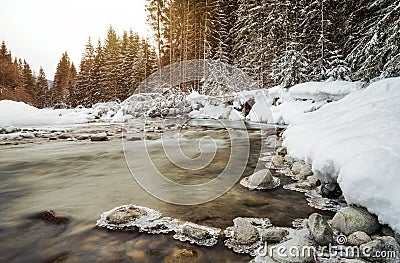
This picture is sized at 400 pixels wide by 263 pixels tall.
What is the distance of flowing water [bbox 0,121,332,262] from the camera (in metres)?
2.26

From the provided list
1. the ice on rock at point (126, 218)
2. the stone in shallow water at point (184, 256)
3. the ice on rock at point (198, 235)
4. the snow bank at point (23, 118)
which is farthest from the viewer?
the snow bank at point (23, 118)

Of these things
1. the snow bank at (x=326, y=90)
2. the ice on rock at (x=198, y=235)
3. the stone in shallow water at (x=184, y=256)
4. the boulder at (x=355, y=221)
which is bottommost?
the stone in shallow water at (x=184, y=256)

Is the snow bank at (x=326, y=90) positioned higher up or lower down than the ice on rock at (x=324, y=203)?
higher up

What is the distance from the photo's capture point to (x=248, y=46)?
65.3 ft

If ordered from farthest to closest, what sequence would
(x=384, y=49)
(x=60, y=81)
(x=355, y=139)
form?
(x=60, y=81) < (x=384, y=49) < (x=355, y=139)

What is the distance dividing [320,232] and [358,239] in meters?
0.30

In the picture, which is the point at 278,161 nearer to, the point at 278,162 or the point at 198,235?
the point at 278,162

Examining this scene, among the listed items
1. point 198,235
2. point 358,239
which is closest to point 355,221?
point 358,239

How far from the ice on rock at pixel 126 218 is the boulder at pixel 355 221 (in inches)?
72.2

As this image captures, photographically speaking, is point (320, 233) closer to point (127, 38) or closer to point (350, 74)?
point (350, 74)

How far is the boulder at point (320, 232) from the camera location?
2174 mm

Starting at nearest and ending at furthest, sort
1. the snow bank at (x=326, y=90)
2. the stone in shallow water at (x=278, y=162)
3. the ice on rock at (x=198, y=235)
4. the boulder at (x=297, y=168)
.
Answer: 1. the ice on rock at (x=198, y=235)
2. the boulder at (x=297, y=168)
3. the stone in shallow water at (x=278, y=162)
4. the snow bank at (x=326, y=90)
